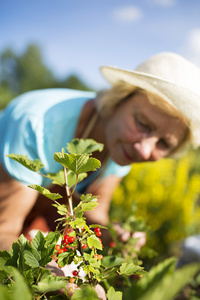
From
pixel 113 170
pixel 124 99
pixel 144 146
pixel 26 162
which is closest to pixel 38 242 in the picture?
pixel 26 162

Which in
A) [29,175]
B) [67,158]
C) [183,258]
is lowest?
[183,258]

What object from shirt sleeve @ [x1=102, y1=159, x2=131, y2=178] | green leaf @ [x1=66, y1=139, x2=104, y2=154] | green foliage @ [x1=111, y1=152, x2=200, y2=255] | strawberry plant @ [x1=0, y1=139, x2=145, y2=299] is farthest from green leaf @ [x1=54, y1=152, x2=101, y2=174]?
green foliage @ [x1=111, y1=152, x2=200, y2=255]

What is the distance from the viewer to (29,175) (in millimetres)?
1174

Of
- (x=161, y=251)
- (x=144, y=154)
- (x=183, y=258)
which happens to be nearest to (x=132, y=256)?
(x=144, y=154)

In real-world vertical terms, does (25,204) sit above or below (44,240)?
below

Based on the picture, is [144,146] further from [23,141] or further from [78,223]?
[78,223]

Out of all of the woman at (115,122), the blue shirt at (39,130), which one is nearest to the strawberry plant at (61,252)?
the woman at (115,122)

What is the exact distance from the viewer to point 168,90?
1.10m

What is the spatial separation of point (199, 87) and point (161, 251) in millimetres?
2341

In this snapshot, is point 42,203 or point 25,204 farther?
point 42,203

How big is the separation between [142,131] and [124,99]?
0.82 ft

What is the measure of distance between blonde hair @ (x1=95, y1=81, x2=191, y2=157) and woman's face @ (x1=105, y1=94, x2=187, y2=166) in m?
0.02

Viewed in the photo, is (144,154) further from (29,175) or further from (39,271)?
(39,271)

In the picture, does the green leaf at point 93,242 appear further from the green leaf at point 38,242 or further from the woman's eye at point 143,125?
the woman's eye at point 143,125
